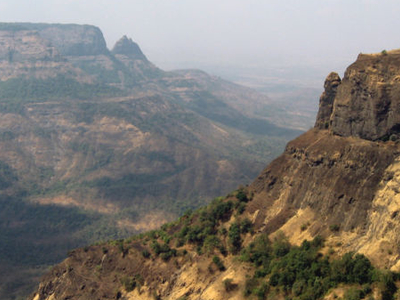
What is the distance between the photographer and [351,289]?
51.1 metres

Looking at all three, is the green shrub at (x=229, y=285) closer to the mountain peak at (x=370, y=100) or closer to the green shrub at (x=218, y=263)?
the green shrub at (x=218, y=263)

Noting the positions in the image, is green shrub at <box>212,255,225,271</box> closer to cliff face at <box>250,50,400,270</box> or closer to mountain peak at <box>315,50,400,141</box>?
cliff face at <box>250,50,400,270</box>

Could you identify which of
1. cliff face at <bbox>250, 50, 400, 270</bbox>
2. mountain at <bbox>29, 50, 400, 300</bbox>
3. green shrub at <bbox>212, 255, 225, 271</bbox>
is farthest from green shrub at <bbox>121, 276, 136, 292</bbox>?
cliff face at <bbox>250, 50, 400, 270</bbox>

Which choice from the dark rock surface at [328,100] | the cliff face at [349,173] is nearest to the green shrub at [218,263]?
the cliff face at [349,173]

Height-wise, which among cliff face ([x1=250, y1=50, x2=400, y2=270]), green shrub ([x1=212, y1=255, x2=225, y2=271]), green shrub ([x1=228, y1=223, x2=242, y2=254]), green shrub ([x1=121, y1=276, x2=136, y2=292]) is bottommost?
green shrub ([x1=121, y1=276, x2=136, y2=292])

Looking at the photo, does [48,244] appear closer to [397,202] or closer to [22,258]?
[22,258]

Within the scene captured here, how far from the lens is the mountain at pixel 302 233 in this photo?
183ft

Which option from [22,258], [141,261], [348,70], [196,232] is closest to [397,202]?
[348,70]

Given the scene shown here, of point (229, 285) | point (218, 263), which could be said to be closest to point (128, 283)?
point (218, 263)

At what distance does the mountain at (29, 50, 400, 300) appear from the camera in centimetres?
5569

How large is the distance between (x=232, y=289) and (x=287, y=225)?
46.2ft

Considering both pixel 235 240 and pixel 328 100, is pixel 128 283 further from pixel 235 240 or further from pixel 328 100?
pixel 328 100

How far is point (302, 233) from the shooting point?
67.0 m

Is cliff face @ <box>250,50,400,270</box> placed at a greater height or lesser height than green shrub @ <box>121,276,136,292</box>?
greater
